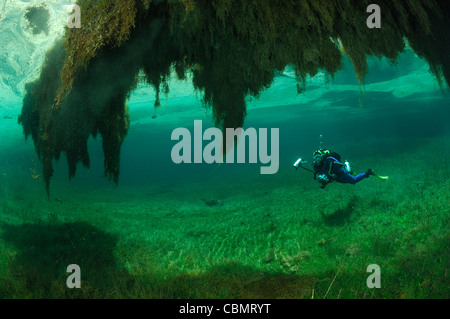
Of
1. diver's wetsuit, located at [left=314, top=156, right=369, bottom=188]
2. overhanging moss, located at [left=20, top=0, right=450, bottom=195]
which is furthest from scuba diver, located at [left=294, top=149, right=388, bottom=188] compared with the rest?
overhanging moss, located at [left=20, top=0, right=450, bottom=195]

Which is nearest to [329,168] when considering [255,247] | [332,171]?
[332,171]

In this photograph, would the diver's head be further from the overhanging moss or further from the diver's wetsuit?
the overhanging moss

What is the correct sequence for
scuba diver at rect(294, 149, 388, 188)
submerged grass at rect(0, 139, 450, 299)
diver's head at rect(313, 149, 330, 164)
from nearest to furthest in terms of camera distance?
1. submerged grass at rect(0, 139, 450, 299)
2. scuba diver at rect(294, 149, 388, 188)
3. diver's head at rect(313, 149, 330, 164)

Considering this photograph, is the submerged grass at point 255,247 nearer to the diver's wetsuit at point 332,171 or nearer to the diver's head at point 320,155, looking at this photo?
the diver's wetsuit at point 332,171

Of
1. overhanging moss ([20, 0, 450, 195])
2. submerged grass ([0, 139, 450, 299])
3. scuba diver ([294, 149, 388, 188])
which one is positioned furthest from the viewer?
scuba diver ([294, 149, 388, 188])

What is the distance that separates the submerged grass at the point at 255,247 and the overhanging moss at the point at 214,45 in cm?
315

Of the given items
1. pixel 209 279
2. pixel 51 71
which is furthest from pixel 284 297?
pixel 51 71

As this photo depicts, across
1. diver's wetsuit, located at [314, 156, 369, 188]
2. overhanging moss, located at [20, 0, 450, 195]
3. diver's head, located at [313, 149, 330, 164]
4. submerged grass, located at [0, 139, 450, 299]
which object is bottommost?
submerged grass, located at [0, 139, 450, 299]

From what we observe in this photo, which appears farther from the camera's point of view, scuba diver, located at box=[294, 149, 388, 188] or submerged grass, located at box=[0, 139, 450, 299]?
scuba diver, located at box=[294, 149, 388, 188]

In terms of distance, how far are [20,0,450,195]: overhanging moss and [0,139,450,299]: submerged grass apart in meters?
3.15

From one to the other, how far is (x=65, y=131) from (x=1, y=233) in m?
6.32

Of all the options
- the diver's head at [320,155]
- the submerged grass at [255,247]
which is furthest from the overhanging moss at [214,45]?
the diver's head at [320,155]

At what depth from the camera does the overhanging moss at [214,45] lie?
13.2ft

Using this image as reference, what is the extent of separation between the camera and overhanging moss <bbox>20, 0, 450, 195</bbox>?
4.02 metres
